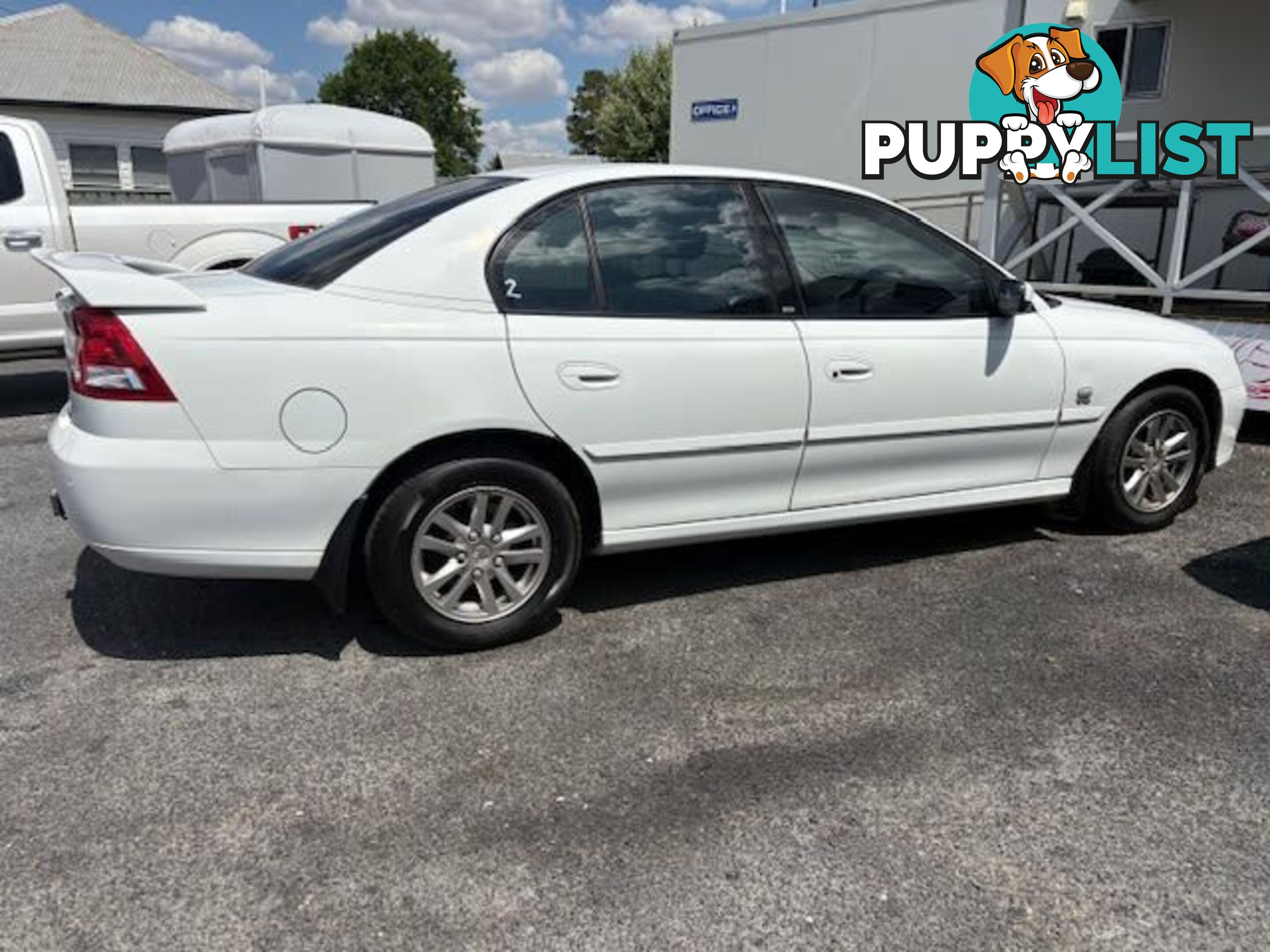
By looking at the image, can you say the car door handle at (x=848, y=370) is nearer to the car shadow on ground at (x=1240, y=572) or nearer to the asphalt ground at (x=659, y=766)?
the asphalt ground at (x=659, y=766)

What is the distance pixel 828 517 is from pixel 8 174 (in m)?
6.23

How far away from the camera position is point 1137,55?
1085 cm

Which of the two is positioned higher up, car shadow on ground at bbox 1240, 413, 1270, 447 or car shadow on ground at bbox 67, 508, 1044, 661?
car shadow on ground at bbox 1240, 413, 1270, 447

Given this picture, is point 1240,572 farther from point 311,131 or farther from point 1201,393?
point 311,131

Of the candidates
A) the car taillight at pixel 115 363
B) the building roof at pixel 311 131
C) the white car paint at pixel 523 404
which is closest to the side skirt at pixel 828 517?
the white car paint at pixel 523 404

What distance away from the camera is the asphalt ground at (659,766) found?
7.48 feet

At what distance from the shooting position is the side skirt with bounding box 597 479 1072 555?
3715mm

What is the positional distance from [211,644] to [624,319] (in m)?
1.82

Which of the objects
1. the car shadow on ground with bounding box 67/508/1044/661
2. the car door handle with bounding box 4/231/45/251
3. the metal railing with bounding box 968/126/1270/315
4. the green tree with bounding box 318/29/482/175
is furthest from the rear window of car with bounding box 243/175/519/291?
the green tree with bounding box 318/29/482/175

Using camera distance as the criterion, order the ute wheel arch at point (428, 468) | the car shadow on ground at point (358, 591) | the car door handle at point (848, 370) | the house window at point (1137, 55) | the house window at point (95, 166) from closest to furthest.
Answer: the ute wheel arch at point (428, 468) → the car shadow on ground at point (358, 591) → the car door handle at point (848, 370) → the house window at point (1137, 55) → the house window at point (95, 166)

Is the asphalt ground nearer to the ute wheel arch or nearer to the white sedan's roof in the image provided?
the ute wheel arch

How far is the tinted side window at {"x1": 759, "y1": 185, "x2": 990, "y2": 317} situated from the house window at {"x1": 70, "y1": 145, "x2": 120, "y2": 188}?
87.1 feet

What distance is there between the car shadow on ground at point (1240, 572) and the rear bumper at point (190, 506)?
Result: 11.4 ft

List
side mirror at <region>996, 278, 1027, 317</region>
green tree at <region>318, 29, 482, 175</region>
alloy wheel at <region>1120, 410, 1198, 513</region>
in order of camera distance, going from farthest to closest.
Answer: green tree at <region>318, 29, 482, 175</region> < alloy wheel at <region>1120, 410, 1198, 513</region> < side mirror at <region>996, 278, 1027, 317</region>
